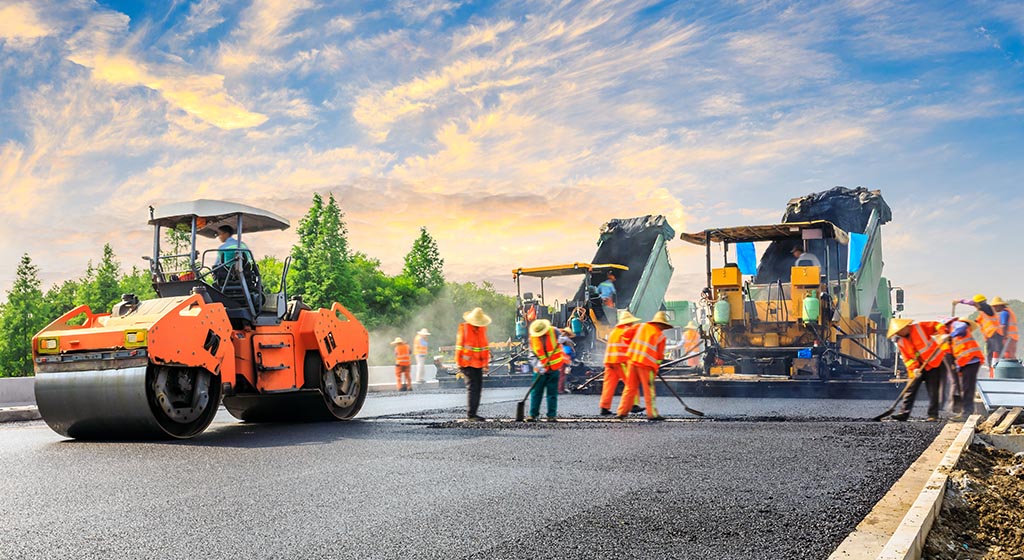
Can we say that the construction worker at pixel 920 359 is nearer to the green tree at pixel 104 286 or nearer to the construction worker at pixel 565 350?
the construction worker at pixel 565 350

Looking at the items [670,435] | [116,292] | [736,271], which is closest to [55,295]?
[116,292]

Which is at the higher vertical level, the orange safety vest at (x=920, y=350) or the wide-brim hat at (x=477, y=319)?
the wide-brim hat at (x=477, y=319)

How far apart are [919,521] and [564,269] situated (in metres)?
12.8

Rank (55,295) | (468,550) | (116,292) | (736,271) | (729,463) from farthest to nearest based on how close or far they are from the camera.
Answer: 1. (55,295)
2. (116,292)
3. (736,271)
4. (729,463)
5. (468,550)

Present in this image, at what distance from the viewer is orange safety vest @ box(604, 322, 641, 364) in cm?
955

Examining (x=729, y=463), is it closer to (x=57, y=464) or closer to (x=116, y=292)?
(x=57, y=464)

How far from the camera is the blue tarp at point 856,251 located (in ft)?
45.8

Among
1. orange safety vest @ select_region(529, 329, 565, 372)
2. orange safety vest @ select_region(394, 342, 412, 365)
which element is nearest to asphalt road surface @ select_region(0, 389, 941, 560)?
orange safety vest @ select_region(529, 329, 565, 372)

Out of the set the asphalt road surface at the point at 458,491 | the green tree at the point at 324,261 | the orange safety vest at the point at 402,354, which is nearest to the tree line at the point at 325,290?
the green tree at the point at 324,261

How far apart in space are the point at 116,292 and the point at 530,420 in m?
45.1

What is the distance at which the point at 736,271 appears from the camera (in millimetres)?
13641

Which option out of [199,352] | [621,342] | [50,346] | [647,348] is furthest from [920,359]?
[50,346]

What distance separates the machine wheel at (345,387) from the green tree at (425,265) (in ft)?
160

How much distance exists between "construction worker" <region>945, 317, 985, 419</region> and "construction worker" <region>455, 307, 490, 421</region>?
4.75 m
